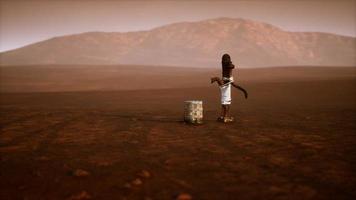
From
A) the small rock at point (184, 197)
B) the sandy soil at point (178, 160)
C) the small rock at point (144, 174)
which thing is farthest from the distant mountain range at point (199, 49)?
the small rock at point (184, 197)

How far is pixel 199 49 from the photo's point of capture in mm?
170250

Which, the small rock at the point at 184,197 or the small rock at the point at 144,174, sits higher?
the small rock at the point at 144,174

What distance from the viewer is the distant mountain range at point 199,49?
508ft

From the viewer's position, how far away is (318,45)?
649 feet

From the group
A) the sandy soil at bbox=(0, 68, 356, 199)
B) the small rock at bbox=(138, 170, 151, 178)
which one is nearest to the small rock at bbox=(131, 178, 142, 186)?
the sandy soil at bbox=(0, 68, 356, 199)

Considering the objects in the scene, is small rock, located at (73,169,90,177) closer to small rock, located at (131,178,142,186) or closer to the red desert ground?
the red desert ground

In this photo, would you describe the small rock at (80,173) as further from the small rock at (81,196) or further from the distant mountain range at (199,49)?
the distant mountain range at (199,49)

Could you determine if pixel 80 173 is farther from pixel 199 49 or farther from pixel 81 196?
pixel 199 49

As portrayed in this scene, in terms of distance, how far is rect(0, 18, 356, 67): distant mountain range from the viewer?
155 meters

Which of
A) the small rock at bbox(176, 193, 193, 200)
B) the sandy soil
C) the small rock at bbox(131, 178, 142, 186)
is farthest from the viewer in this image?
the small rock at bbox(131, 178, 142, 186)

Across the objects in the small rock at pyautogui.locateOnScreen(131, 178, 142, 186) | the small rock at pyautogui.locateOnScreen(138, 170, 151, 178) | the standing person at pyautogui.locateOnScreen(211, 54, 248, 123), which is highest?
the standing person at pyautogui.locateOnScreen(211, 54, 248, 123)

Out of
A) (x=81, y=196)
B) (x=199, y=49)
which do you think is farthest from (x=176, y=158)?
(x=199, y=49)

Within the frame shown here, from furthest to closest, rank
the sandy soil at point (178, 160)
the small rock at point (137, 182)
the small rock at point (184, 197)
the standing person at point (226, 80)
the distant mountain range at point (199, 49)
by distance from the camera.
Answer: the distant mountain range at point (199, 49), the standing person at point (226, 80), the small rock at point (137, 182), the sandy soil at point (178, 160), the small rock at point (184, 197)

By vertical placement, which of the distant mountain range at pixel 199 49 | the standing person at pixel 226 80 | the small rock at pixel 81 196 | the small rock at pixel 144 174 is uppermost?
the distant mountain range at pixel 199 49
